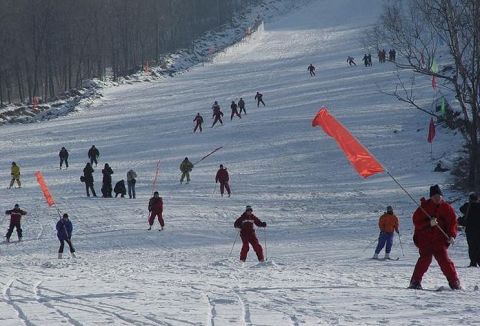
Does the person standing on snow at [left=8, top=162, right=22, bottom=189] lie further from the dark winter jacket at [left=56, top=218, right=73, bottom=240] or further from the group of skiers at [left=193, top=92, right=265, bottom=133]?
the group of skiers at [left=193, top=92, right=265, bottom=133]

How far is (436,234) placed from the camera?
10.8m

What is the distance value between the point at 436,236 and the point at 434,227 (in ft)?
0.42

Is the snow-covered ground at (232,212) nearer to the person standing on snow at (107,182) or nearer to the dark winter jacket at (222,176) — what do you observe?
the dark winter jacket at (222,176)

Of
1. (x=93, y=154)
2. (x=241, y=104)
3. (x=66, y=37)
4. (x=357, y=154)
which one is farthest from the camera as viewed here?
(x=66, y=37)

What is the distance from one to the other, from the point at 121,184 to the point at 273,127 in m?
14.3

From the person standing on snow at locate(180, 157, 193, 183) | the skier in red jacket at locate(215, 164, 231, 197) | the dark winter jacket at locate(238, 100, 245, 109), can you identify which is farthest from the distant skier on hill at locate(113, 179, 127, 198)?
the dark winter jacket at locate(238, 100, 245, 109)

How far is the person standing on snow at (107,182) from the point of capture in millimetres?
27438

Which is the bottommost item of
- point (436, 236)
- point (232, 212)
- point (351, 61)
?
point (232, 212)

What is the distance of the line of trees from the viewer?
67.4m

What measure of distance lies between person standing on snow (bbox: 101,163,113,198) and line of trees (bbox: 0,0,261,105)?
127 ft

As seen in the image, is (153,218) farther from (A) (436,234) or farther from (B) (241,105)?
Result: (B) (241,105)

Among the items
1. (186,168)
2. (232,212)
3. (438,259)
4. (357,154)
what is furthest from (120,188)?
(438,259)

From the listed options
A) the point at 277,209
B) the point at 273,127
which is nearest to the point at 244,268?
the point at 277,209

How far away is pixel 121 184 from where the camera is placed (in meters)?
27.7
